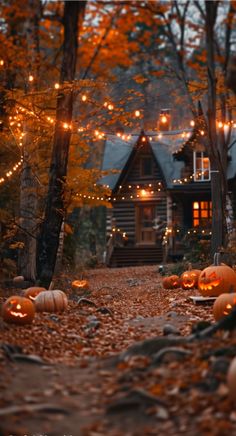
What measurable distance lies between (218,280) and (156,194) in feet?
71.9

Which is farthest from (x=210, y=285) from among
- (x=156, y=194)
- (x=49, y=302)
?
(x=156, y=194)

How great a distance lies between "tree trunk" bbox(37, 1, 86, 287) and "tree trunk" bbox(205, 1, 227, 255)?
4.35 m

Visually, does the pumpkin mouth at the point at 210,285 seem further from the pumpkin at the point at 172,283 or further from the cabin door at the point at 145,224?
the cabin door at the point at 145,224

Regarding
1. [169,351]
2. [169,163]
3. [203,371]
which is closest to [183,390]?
[203,371]

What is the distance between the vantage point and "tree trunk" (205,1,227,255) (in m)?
16.4

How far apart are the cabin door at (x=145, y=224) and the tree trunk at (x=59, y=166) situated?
66.4 ft

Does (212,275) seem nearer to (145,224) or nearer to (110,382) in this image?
(110,382)

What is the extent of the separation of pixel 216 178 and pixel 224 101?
3.58 meters

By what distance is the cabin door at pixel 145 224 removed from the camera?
34197mm

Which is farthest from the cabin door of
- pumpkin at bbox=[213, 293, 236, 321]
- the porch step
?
pumpkin at bbox=[213, 293, 236, 321]

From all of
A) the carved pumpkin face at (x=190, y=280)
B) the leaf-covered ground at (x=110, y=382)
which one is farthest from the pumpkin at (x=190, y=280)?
the leaf-covered ground at (x=110, y=382)

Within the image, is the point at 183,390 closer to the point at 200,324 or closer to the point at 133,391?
the point at 133,391

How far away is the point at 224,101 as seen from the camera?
19641 millimetres

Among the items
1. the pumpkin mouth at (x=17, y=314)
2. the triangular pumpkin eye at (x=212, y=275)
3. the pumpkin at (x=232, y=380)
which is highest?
the triangular pumpkin eye at (x=212, y=275)
